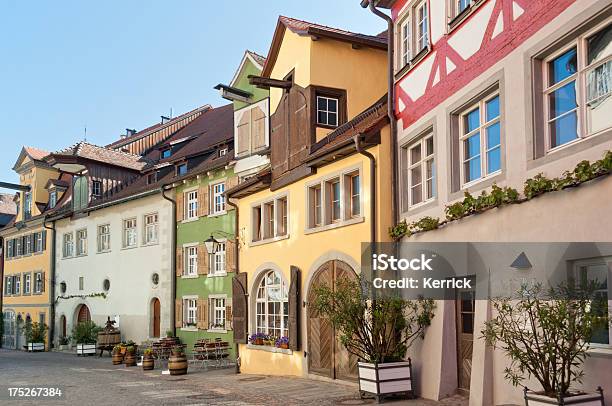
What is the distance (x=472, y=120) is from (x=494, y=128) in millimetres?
957

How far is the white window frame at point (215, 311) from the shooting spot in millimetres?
25394

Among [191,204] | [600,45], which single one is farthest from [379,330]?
[191,204]

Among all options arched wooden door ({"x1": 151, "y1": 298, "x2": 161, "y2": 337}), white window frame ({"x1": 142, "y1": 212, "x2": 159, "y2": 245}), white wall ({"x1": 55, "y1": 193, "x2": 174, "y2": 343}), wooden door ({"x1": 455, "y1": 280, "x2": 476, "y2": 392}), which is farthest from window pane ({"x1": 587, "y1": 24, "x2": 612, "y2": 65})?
arched wooden door ({"x1": 151, "y1": 298, "x2": 161, "y2": 337})

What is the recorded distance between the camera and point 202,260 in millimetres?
26844

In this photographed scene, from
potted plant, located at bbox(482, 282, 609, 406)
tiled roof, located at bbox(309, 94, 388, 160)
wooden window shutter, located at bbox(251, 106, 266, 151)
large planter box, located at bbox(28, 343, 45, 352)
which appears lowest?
large planter box, located at bbox(28, 343, 45, 352)

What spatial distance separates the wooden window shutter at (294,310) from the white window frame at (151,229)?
1317cm

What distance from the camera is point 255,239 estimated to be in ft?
67.7

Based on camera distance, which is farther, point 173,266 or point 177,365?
point 173,266

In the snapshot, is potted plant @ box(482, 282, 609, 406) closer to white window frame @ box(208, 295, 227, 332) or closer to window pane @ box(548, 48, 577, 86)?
window pane @ box(548, 48, 577, 86)

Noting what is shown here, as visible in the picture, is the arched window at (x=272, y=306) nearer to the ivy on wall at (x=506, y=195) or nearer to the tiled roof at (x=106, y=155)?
the ivy on wall at (x=506, y=195)

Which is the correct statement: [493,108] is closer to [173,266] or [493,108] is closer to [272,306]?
[272,306]

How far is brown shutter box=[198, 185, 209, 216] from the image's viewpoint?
87.4 ft

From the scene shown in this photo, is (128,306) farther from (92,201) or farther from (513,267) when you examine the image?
(513,267)

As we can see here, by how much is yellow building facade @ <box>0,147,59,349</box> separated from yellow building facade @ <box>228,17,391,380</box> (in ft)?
68.2
